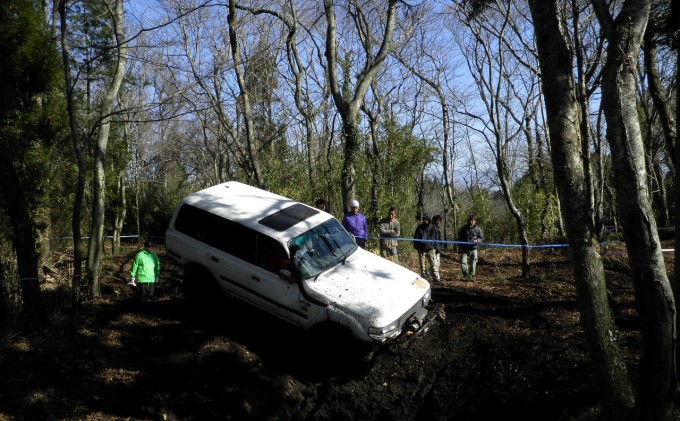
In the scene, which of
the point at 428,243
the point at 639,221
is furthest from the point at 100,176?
the point at 639,221

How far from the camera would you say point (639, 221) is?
4.84 m

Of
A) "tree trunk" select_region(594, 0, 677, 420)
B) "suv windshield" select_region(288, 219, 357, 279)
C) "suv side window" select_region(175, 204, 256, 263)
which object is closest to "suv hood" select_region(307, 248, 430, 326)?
"suv windshield" select_region(288, 219, 357, 279)

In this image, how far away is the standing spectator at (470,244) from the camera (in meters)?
12.4

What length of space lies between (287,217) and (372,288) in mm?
2018

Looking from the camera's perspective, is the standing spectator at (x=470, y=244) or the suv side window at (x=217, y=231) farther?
the standing spectator at (x=470, y=244)

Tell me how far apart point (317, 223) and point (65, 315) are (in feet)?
15.8

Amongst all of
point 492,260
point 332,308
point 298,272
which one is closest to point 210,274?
point 298,272

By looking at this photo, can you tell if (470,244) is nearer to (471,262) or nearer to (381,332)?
(471,262)

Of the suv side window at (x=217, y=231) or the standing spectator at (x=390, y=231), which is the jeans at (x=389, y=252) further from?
the suv side window at (x=217, y=231)

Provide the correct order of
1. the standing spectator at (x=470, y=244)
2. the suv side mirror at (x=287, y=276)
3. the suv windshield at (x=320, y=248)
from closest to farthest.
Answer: the suv side mirror at (x=287, y=276) < the suv windshield at (x=320, y=248) < the standing spectator at (x=470, y=244)

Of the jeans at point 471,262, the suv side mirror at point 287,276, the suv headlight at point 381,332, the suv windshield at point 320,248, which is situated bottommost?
the suv headlight at point 381,332

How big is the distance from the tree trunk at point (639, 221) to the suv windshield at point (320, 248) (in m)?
4.46

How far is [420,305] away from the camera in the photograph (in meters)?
7.98

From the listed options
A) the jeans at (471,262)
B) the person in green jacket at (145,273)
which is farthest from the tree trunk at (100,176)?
the jeans at (471,262)
